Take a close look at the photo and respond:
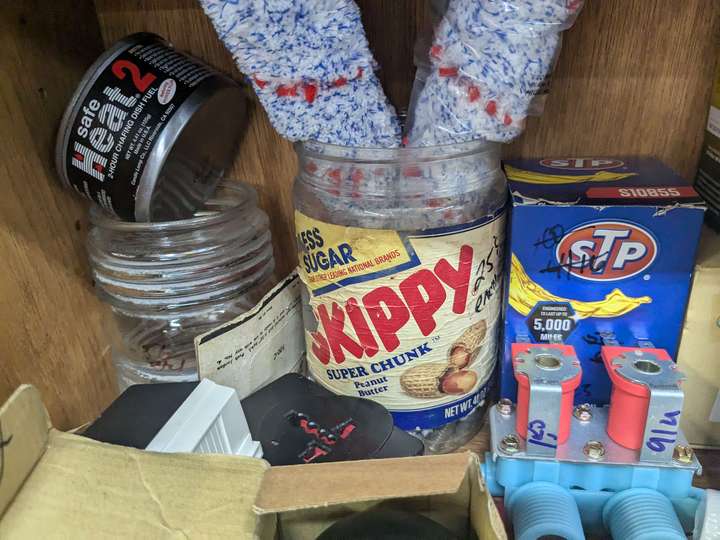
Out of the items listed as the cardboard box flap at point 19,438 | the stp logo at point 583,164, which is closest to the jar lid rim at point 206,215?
the cardboard box flap at point 19,438

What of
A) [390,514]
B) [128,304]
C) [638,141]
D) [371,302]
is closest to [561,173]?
[638,141]

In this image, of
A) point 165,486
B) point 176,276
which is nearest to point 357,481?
point 165,486

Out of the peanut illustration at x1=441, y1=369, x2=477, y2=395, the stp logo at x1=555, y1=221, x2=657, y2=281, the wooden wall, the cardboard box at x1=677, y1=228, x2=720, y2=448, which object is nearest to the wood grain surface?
the wooden wall

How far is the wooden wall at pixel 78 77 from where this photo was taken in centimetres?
54

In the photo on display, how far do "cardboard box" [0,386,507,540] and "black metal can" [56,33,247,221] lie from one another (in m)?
Result: 0.21

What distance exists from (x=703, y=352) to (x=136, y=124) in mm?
Answer: 554

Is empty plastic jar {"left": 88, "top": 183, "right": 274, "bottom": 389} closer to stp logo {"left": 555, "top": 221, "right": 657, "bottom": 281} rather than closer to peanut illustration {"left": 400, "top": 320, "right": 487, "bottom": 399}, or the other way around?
peanut illustration {"left": 400, "top": 320, "right": 487, "bottom": 399}

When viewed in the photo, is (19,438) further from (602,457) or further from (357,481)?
(602,457)

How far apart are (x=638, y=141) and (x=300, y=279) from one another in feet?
1.26

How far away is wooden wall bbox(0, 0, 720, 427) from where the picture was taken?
54cm

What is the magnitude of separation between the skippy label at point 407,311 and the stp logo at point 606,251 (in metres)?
0.07

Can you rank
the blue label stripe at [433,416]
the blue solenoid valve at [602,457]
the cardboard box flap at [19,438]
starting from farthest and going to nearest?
the blue label stripe at [433,416] → the blue solenoid valve at [602,457] → the cardboard box flap at [19,438]

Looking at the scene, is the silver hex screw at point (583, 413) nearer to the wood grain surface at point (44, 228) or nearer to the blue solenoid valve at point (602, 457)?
the blue solenoid valve at point (602, 457)

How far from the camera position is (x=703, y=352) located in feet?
1.85
